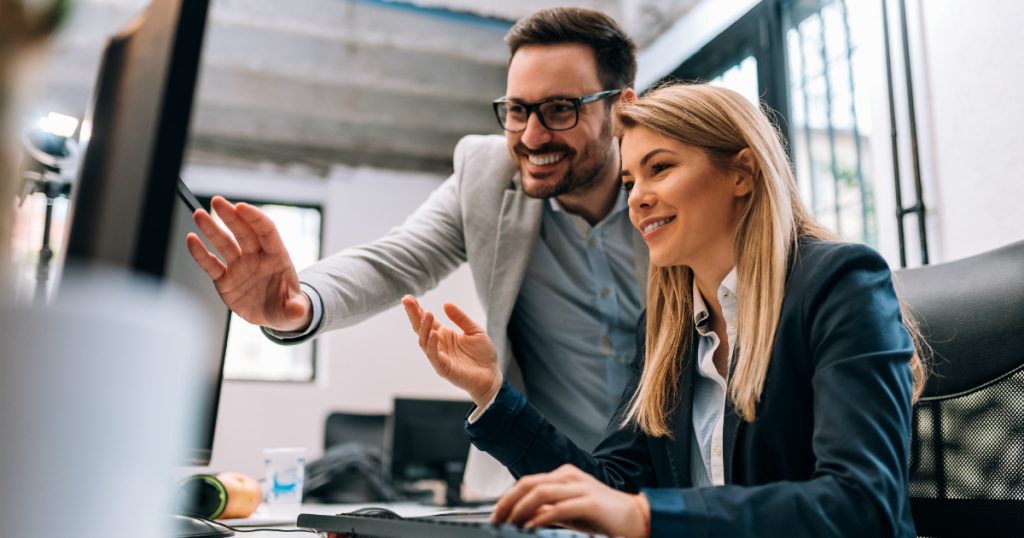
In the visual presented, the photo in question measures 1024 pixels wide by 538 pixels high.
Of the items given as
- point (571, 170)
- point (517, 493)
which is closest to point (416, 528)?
point (517, 493)

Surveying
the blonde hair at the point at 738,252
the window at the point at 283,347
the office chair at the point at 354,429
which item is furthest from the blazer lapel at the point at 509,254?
the window at the point at 283,347

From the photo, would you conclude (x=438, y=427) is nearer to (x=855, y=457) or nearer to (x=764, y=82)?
(x=764, y=82)

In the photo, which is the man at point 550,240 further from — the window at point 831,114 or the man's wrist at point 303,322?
the window at point 831,114

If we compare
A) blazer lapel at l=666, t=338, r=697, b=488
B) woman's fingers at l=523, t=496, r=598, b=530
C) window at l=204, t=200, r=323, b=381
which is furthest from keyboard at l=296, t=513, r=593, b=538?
window at l=204, t=200, r=323, b=381

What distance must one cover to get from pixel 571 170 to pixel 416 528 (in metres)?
1.14

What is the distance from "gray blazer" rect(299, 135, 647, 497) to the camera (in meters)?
1.68

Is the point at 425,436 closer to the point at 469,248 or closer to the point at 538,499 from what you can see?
the point at 469,248

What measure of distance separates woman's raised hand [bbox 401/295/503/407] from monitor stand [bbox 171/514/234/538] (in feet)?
1.17

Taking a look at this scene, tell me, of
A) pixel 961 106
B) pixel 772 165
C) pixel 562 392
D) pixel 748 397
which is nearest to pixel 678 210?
pixel 772 165

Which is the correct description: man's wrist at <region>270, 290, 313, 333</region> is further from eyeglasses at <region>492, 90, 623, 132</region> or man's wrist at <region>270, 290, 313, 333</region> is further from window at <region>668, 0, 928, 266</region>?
window at <region>668, 0, 928, 266</region>

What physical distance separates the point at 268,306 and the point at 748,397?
2.48ft

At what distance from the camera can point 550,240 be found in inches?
73.0

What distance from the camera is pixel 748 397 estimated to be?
40.1 inches

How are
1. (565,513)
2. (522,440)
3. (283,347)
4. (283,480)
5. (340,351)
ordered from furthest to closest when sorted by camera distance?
(283,347) → (340,351) → (283,480) → (522,440) → (565,513)
